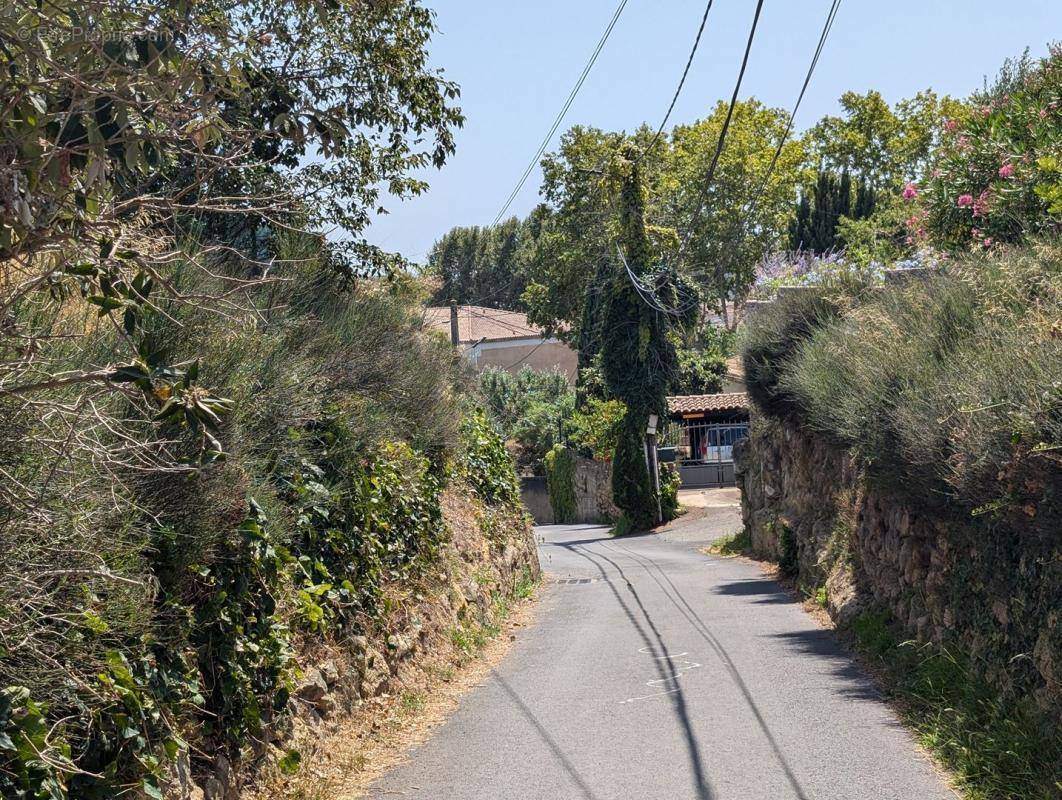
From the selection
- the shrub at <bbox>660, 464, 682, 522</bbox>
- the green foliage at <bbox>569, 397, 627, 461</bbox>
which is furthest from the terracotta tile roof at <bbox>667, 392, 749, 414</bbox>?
the shrub at <bbox>660, 464, 682, 522</bbox>

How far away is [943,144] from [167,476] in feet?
41.3

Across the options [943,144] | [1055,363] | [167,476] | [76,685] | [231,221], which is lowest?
[76,685]

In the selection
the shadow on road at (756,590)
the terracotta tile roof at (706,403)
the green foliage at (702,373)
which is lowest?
the shadow on road at (756,590)

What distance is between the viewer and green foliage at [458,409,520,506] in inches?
740

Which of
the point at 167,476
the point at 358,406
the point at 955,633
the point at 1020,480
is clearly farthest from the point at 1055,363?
the point at 358,406

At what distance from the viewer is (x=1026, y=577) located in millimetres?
7965

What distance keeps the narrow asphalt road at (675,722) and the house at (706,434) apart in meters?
30.4

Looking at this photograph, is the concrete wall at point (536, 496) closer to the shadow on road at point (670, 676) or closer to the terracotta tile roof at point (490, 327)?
the terracotta tile roof at point (490, 327)

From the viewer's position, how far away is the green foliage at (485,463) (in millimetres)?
18797

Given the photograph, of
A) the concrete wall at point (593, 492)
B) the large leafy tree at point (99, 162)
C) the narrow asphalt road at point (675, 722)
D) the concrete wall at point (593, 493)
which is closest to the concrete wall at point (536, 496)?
the concrete wall at point (593, 493)

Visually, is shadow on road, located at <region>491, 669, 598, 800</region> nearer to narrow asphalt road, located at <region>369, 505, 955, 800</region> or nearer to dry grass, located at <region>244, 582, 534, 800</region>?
narrow asphalt road, located at <region>369, 505, 955, 800</region>

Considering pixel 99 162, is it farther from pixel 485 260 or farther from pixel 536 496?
pixel 485 260

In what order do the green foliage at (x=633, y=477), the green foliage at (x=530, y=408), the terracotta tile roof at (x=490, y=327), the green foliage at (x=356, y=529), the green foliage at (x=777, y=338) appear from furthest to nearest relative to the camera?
1. the terracotta tile roof at (x=490, y=327)
2. the green foliage at (x=530, y=408)
3. the green foliage at (x=633, y=477)
4. the green foliage at (x=777, y=338)
5. the green foliage at (x=356, y=529)

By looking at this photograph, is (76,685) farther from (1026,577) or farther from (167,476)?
(1026,577)
